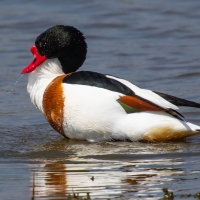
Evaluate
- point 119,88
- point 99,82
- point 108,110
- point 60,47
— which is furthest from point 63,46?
point 108,110

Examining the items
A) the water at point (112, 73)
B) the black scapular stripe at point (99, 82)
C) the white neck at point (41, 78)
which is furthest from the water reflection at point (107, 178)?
the white neck at point (41, 78)

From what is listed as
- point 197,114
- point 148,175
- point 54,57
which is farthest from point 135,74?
point 148,175

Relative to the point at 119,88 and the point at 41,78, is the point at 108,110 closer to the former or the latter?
the point at 119,88

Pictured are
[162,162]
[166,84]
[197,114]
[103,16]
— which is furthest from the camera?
[103,16]

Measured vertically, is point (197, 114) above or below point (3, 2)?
below

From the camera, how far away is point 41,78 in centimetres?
752

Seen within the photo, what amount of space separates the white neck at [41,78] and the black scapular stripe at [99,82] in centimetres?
33

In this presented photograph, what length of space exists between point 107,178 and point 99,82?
182 centimetres

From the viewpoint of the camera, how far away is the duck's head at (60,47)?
7.61 m

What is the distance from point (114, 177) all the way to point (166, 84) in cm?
494

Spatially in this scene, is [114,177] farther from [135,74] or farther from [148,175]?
[135,74]

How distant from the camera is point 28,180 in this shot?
18.2 feet

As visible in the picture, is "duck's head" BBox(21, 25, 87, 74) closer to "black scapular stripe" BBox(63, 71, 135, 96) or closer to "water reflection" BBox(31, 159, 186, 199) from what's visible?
"black scapular stripe" BBox(63, 71, 135, 96)

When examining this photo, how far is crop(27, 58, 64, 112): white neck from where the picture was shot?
24.3 feet
